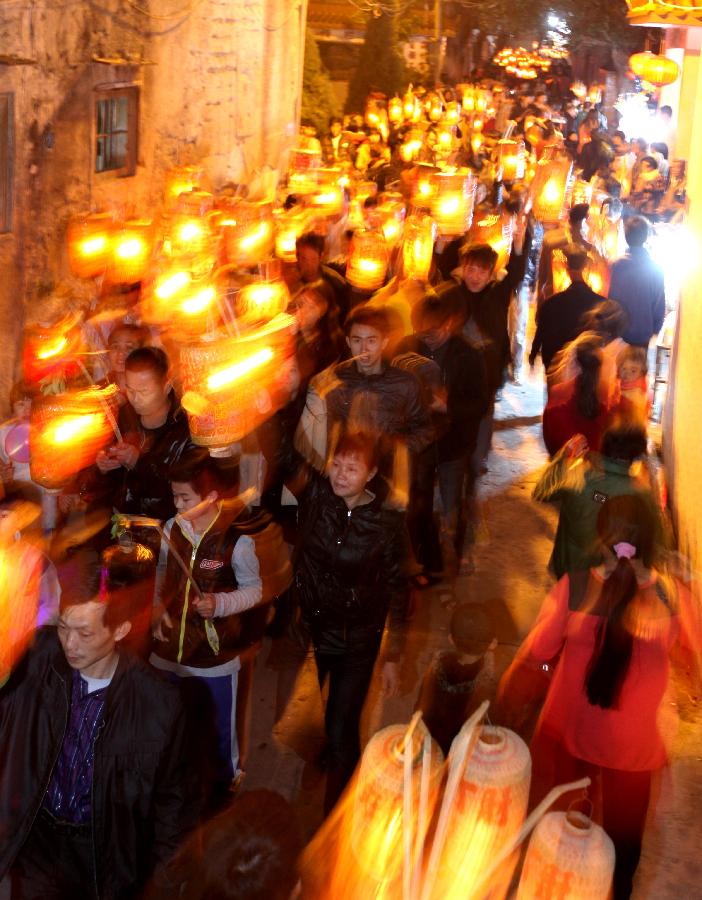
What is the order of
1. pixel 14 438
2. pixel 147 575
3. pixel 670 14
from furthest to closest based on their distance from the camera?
1. pixel 670 14
2. pixel 14 438
3. pixel 147 575

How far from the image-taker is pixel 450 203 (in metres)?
10.1

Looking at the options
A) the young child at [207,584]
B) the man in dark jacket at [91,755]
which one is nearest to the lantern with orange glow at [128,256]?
the young child at [207,584]

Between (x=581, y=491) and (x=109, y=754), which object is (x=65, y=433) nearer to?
(x=109, y=754)

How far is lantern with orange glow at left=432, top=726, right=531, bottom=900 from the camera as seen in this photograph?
8.89 feet

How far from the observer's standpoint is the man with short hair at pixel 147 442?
202 inches

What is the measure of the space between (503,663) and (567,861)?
12.8ft

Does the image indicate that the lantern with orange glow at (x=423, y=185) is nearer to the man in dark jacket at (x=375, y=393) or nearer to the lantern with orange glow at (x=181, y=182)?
the lantern with orange glow at (x=181, y=182)

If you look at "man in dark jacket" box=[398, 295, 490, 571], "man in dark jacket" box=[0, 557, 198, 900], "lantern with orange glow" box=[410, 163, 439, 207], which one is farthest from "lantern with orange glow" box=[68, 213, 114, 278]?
"man in dark jacket" box=[0, 557, 198, 900]

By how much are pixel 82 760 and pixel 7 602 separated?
53cm

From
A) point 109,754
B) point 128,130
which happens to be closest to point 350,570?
point 109,754

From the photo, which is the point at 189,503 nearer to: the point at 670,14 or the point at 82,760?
the point at 82,760

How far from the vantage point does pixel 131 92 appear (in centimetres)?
1249

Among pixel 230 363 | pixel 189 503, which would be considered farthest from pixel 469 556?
pixel 189 503

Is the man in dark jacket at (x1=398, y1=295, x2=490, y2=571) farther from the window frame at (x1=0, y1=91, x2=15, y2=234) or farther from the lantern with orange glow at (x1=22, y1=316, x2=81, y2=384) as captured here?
the window frame at (x1=0, y1=91, x2=15, y2=234)
